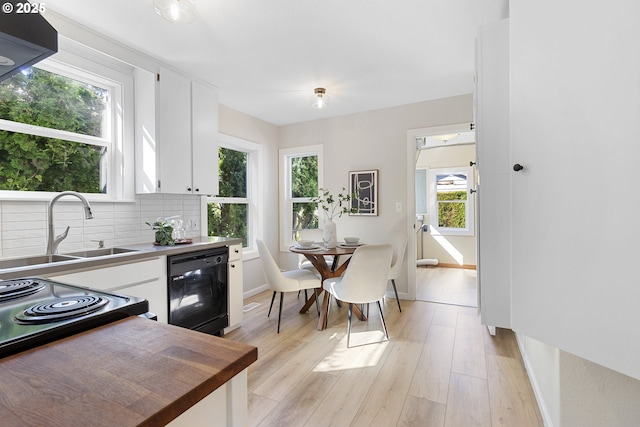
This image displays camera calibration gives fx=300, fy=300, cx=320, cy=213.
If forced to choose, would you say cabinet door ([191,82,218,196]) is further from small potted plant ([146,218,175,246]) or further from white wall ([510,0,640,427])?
white wall ([510,0,640,427])

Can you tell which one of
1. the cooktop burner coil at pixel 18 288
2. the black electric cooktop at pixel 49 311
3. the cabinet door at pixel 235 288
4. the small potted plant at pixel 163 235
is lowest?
the cabinet door at pixel 235 288

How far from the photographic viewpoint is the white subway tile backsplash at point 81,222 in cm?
190

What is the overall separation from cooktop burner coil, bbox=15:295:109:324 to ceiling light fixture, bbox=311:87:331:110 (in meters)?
2.71

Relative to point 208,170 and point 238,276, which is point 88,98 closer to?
point 208,170

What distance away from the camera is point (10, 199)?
1.88 meters

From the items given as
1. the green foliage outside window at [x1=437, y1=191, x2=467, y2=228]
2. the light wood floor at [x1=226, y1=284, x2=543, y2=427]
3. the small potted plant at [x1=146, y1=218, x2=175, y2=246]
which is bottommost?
the light wood floor at [x1=226, y1=284, x2=543, y2=427]

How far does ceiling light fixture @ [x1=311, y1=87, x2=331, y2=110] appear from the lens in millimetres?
3105

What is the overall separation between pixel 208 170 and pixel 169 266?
3.85 ft

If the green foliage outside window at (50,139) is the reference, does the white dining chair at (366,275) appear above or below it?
below

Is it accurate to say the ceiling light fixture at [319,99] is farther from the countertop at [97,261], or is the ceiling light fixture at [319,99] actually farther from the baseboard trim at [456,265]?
the baseboard trim at [456,265]

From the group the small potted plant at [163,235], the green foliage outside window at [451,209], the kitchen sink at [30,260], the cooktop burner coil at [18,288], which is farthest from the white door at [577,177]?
the green foliage outside window at [451,209]

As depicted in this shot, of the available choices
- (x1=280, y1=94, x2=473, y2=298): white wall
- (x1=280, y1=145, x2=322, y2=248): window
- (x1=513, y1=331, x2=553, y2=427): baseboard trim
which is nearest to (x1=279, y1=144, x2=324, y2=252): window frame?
(x1=280, y1=145, x2=322, y2=248): window

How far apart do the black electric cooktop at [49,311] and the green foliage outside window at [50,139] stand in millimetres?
1472

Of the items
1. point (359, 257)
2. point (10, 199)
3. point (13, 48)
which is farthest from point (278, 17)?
point (10, 199)
